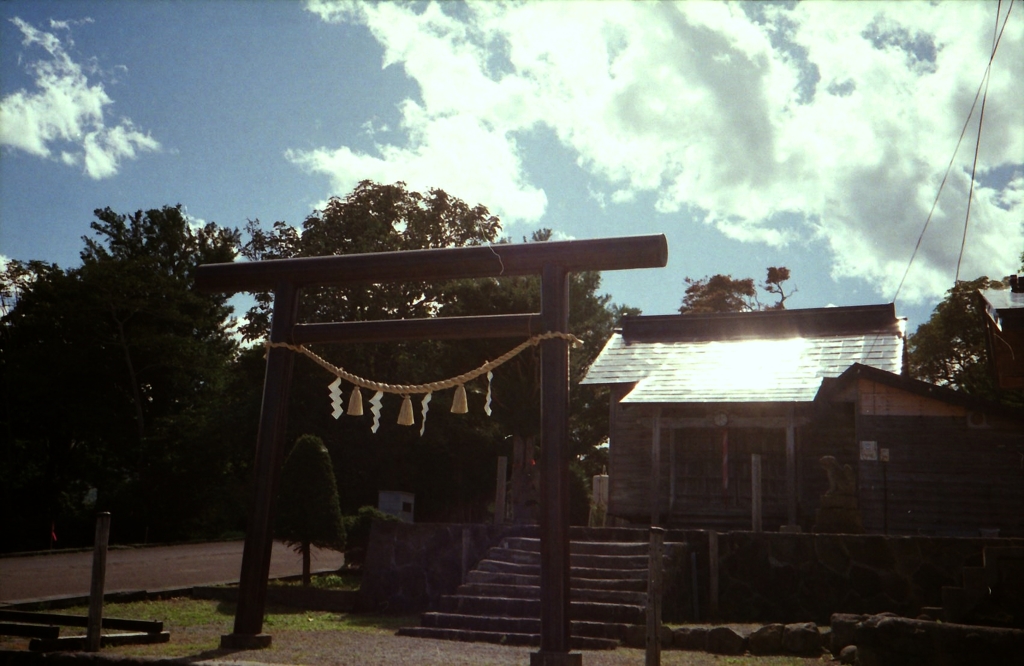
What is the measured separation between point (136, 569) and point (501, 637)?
399 inches

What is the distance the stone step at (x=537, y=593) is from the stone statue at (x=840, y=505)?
3.95 meters

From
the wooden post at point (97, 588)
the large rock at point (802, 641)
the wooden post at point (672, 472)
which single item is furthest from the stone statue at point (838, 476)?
the wooden post at point (97, 588)

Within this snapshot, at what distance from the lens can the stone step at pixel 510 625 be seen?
1216 cm

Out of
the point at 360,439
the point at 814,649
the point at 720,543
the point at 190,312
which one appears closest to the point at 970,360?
the point at 360,439

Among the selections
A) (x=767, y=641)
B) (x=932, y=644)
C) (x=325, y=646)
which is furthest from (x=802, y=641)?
(x=325, y=646)

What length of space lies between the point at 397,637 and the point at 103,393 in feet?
105

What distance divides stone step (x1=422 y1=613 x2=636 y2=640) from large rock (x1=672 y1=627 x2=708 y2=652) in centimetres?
71

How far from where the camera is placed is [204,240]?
A: 1853 inches

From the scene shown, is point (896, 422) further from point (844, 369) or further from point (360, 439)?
point (360, 439)

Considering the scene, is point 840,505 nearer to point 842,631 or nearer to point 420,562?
point 842,631

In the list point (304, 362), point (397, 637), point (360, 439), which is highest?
point (304, 362)

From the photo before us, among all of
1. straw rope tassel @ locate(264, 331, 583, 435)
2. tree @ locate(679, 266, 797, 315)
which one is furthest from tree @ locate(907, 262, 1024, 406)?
straw rope tassel @ locate(264, 331, 583, 435)

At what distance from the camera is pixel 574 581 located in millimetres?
13859

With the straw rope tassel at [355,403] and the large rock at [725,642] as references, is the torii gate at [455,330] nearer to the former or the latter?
the straw rope tassel at [355,403]
